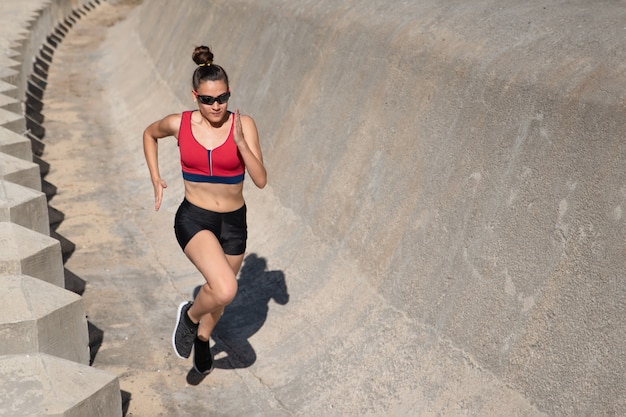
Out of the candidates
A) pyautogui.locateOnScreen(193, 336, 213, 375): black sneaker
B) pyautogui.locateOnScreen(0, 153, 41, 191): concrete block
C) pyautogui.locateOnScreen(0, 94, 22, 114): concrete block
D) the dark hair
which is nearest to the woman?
the dark hair

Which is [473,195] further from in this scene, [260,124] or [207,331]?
[260,124]

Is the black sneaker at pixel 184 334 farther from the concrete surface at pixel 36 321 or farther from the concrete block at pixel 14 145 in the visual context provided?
the concrete block at pixel 14 145

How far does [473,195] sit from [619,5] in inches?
96.8

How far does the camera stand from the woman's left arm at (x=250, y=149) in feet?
21.3

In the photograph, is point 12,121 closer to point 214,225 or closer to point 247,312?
point 247,312

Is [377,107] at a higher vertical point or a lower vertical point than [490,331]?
higher

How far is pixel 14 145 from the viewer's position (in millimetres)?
11578

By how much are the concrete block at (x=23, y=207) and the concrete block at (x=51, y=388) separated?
3141 millimetres

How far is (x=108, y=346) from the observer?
8.29m

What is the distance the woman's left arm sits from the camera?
6484 mm

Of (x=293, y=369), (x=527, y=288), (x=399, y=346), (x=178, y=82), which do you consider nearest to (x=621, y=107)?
(x=527, y=288)

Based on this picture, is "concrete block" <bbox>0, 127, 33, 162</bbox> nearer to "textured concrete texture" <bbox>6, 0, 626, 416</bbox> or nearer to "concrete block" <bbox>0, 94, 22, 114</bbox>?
"textured concrete texture" <bbox>6, 0, 626, 416</bbox>

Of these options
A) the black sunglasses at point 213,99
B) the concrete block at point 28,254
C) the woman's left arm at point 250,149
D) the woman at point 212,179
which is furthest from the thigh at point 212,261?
the concrete block at point 28,254

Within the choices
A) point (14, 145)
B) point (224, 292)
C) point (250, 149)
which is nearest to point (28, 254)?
point (224, 292)
